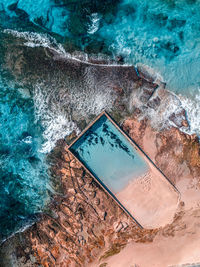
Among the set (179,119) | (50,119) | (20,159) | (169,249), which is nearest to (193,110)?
(179,119)

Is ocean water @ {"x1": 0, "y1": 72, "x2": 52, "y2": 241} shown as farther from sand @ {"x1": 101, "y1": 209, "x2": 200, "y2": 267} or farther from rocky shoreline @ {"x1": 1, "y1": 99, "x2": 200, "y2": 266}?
sand @ {"x1": 101, "y1": 209, "x2": 200, "y2": 267}

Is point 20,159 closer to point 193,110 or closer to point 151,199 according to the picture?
point 151,199

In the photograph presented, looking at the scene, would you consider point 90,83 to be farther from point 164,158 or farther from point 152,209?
point 152,209

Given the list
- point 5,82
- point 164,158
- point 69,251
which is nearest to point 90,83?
point 5,82

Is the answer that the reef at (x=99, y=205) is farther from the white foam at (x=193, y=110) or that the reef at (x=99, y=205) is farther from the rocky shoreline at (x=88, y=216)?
the white foam at (x=193, y=110)

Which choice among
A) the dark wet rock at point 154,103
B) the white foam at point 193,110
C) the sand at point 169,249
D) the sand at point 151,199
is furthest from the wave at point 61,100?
the sand at point 169,249

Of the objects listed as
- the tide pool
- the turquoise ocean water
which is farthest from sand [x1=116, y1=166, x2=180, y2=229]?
the tide pool
